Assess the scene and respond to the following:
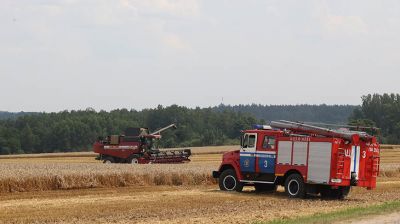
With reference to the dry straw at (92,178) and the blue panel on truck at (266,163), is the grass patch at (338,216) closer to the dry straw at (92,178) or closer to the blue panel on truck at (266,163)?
the blue panel on truck at (266,163)

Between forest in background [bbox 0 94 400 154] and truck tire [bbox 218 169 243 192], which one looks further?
forest in background [bbox 0 94 400 154]

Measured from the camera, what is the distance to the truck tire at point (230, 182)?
35.1 metres

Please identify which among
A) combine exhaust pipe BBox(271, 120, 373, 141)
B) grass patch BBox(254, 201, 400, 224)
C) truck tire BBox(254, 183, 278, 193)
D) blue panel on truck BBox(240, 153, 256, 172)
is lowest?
grass patch BBox(254, 201, 400, 224)

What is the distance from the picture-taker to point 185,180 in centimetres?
3928

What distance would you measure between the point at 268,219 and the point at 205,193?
426 inches

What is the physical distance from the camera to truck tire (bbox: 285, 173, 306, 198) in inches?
1275

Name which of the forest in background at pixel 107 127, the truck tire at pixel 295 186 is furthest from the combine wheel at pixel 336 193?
the forest in background at pixel 107 127

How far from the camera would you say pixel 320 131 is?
32.4 metres

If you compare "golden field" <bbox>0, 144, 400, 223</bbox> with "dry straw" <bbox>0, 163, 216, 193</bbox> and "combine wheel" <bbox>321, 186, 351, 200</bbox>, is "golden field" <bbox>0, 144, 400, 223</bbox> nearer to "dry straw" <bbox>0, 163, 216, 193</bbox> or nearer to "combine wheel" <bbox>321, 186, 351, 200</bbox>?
"dry straw" <bbox>0, 163, 216, 193</bbox>

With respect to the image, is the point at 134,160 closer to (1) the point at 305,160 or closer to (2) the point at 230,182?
(2) the point at 230,182

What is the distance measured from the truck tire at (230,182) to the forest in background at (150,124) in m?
89.2

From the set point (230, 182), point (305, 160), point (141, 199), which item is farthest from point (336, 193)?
point (141, 199)

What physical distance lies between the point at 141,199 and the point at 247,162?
6.57 meters

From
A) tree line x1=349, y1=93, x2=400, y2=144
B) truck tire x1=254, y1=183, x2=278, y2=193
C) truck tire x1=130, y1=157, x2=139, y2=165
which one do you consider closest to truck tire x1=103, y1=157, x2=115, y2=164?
truck tire x1=130, y1=157, x2=139, y2=165
